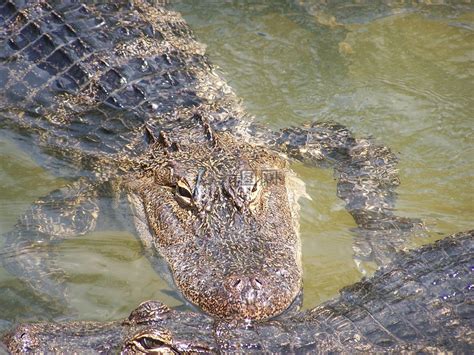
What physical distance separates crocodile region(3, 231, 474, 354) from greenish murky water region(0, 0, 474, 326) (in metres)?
0.70

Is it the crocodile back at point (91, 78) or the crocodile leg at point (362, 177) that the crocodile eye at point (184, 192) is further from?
the crocodile leg at point (362, 177)

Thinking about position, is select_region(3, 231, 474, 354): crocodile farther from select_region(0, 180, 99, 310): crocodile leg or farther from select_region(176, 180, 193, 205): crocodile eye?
select_region(176, 180, 193, 205): crocodile eye

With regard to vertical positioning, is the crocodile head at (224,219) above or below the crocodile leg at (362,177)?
above

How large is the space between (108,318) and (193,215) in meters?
0.89

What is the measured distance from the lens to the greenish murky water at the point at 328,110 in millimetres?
4828

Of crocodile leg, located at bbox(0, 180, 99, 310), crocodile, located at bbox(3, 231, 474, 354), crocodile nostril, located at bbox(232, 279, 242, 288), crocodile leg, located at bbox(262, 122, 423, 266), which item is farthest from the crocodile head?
crocodile leg, located at bbox(0, 180, 99, 310)

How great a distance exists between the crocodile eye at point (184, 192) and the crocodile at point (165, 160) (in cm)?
1

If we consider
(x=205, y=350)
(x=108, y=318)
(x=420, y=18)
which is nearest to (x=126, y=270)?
(x=108, y=318)

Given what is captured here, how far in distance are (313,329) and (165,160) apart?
2154 mm

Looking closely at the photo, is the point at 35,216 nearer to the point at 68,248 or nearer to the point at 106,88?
the point at 68,248

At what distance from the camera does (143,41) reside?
21.6 ft

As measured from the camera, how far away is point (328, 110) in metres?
6.75

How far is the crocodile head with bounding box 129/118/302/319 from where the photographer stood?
3959mm

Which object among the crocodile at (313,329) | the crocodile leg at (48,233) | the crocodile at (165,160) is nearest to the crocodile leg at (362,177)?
the crocodile at (165,160)
